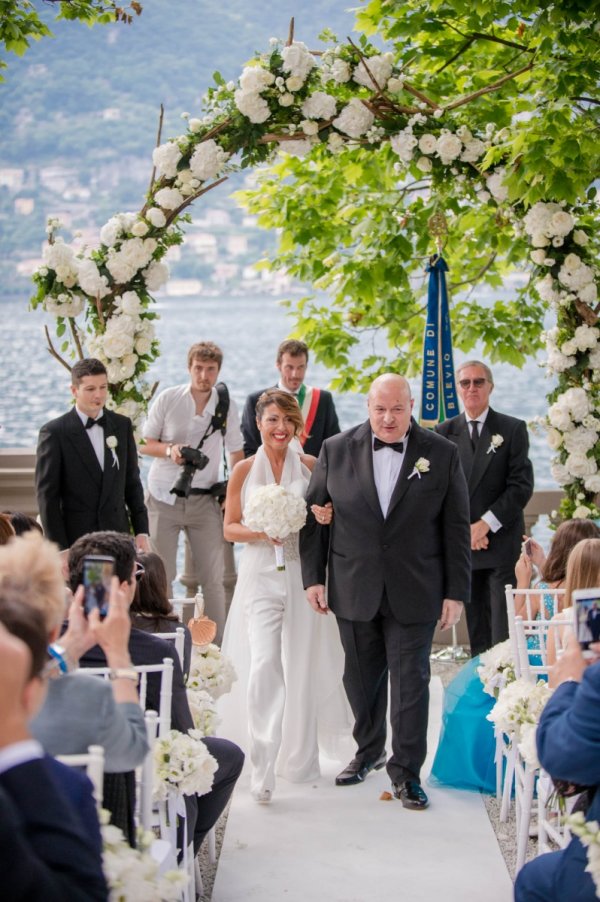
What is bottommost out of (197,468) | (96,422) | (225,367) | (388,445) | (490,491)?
(490,491)

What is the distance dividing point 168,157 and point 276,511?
2846 mm

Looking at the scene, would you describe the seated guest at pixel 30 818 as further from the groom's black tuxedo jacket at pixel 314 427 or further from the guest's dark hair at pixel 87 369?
the groom's black tuxedo jacket at pixel 314 427

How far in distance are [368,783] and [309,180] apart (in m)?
6.07

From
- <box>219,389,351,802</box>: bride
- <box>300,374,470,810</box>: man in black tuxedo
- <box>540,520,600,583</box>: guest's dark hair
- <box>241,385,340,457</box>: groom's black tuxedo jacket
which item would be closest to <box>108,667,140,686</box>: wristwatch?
<box>540,520,600,583</box>: guest's dark hair

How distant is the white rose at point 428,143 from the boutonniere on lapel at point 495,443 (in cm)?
185

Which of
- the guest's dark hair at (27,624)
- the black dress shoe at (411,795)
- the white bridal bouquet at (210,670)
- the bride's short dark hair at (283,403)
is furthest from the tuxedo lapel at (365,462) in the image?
the guest's dark hair at (27,624)

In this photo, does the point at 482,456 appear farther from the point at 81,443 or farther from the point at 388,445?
the point at 81,443

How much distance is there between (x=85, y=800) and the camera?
2.17 meters

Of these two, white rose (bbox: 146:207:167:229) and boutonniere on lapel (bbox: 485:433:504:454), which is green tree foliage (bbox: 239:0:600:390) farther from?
boutonniere on lapel (bbox: 485:433:504:454)

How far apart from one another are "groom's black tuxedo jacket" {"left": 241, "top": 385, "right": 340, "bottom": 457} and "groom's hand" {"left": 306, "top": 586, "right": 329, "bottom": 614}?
2.06 metres

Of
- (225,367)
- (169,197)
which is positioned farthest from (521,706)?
(225,367)

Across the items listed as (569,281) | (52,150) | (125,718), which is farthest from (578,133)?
(52,150)

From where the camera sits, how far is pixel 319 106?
702 centimetres

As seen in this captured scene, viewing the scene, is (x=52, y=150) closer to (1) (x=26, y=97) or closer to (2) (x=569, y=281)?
(1) (x=26, y=97)
